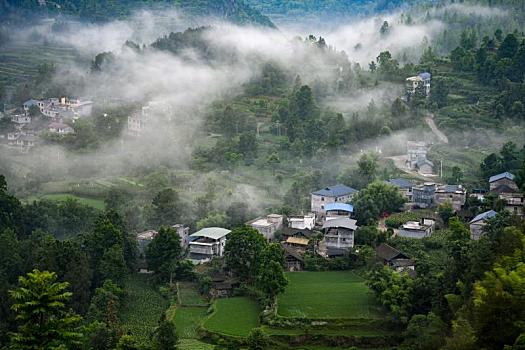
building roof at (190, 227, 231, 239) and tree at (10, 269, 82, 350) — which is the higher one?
tree at (10, 269, 82, 350)

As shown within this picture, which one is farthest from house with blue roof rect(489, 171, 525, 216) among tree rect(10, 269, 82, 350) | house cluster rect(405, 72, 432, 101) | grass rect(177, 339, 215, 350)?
tree rect(10, 269, 82, 350)

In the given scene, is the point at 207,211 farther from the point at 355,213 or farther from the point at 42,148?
the point at 42,148

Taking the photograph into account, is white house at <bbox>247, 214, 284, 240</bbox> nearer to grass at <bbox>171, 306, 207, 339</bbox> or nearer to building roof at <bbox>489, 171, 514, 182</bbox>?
grass at <bbox>171, 306, 207, 339</bbox>

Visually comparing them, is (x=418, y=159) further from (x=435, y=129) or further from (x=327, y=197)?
(x=327, y=197)

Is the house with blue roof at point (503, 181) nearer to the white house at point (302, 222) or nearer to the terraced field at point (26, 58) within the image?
the white house at point (302, 222)

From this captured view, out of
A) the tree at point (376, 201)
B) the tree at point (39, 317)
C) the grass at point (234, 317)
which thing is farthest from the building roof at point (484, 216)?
the tree at point (39, 317)

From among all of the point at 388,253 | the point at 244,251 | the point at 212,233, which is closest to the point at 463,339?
the point at 388,253

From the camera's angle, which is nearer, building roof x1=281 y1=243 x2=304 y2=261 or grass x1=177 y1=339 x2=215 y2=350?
grass x1=177 y1=339 x2=215 y2=350
